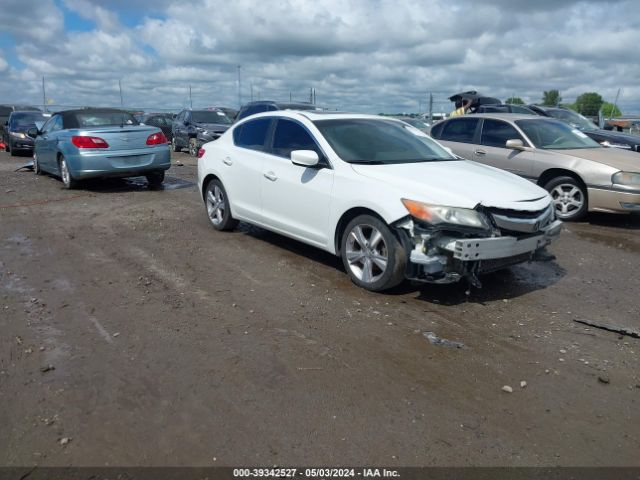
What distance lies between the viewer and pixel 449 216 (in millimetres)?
4598

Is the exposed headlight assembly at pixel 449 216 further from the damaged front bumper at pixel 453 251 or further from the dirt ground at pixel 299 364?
the dirt ground at pixel 299 364

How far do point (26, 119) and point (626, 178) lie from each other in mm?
19124

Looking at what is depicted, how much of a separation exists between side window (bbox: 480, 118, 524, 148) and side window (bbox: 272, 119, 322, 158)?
4.62 m

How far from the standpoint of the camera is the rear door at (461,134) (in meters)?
9.78

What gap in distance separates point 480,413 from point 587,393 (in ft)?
2.56

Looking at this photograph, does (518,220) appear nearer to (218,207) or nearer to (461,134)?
(218,207)

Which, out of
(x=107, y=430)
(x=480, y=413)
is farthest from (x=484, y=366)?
(x=107, y=430)

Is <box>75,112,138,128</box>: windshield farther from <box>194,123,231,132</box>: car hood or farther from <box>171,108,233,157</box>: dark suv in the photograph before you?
<box>194,123,231,132</box>: car hood

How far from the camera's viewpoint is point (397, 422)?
10.2ft

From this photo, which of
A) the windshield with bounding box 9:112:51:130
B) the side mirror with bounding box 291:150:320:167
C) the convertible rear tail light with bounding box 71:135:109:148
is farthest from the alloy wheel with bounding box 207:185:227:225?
the windshield with bounding box 9:112:51:130

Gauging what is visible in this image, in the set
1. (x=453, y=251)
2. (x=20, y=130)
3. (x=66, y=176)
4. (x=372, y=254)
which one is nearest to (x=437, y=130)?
(x=372, y=254)

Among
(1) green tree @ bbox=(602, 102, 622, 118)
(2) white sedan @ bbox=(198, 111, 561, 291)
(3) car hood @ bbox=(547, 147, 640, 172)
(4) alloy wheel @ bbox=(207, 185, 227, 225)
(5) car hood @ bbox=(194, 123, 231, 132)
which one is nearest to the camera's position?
(2) white sedan @ bbox=(198, 111, 561, 291)

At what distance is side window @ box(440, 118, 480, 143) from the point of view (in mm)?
9914

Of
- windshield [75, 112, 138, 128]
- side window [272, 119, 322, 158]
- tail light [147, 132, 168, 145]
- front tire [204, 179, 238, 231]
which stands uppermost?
side window [272, 119, 322, 158]
